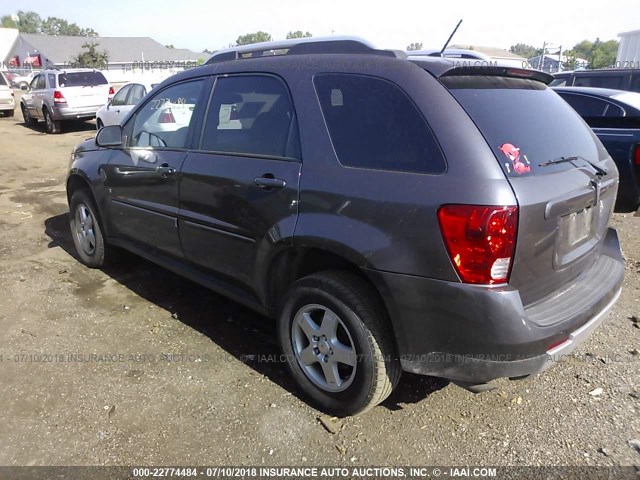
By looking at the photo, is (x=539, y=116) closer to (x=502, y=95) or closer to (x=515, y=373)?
(x=502, y=95)

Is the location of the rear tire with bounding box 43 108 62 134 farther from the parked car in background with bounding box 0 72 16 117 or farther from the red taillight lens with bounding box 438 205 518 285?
the red taillight lens with bounding box 438 205 518 285

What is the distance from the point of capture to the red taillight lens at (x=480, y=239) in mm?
2057

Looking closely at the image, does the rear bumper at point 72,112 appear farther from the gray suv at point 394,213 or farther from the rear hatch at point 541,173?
the rear hatch at point 541,173

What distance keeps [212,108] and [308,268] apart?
1.33m

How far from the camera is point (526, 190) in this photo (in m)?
2.12

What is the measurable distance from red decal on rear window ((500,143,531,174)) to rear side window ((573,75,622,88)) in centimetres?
849

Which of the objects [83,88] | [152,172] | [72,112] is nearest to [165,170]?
[152,172]

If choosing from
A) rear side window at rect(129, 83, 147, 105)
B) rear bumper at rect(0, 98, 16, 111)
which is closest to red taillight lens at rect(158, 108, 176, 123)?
rear side window at rect(129, 83, 147, 105)

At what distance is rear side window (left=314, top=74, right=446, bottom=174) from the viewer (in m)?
2.26

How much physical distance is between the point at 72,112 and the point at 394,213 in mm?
15288

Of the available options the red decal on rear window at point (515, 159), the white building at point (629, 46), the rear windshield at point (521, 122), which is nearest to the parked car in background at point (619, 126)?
the rear windshield at point (521, 122)

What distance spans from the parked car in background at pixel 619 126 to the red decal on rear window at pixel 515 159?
3.57 m

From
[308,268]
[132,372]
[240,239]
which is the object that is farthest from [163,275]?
A: [308,268]

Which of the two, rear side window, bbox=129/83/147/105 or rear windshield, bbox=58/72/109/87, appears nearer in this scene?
rear side window, bbox=129/83/147/105
